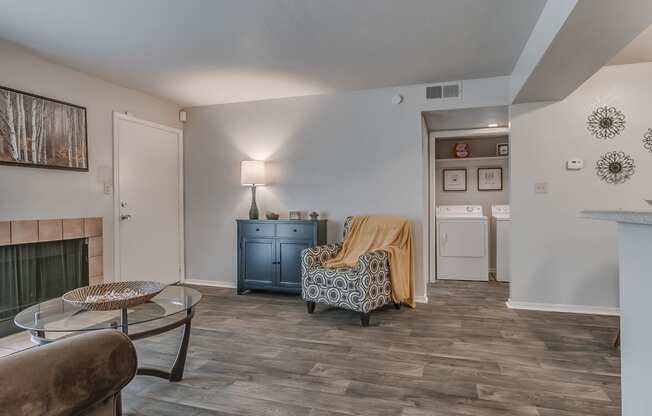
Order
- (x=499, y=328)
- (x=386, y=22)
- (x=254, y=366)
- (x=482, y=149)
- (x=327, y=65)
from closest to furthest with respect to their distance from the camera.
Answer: (x=254, y=366) → (x=386, y=22) → (x=499, y=328) → (x=327, y=65) → (x=482, y=149)

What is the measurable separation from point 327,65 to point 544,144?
218 centimetres

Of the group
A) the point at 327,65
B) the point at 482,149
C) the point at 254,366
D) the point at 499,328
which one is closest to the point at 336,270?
the point at 254,366

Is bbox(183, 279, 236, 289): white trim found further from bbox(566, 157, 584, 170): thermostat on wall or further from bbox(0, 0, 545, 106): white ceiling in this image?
bbox(566, 157, 584, 170): thermostat on wall

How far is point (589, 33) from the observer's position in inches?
81.0

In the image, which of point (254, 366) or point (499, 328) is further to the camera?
point (499, 328)

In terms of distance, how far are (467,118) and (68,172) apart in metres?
4.09

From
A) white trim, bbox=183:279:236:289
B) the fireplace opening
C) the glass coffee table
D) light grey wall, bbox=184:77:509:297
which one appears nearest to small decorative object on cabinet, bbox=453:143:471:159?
light grey wall, bbox=184:77:509:297

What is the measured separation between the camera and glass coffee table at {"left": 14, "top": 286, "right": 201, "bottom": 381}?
5.67 ft

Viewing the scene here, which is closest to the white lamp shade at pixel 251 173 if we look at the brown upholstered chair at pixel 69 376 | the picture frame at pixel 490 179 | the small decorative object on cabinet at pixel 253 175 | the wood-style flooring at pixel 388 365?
the small decorative object on cabinet at pixel 253 175

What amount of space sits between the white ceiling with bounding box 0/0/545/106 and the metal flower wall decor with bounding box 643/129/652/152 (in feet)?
4.28

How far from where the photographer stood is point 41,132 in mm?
3025

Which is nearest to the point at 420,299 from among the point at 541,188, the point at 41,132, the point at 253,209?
the point at 541,188

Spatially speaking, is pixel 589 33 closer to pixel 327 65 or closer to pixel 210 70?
pixel 327 65

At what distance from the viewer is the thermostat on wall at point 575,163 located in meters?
3.38
